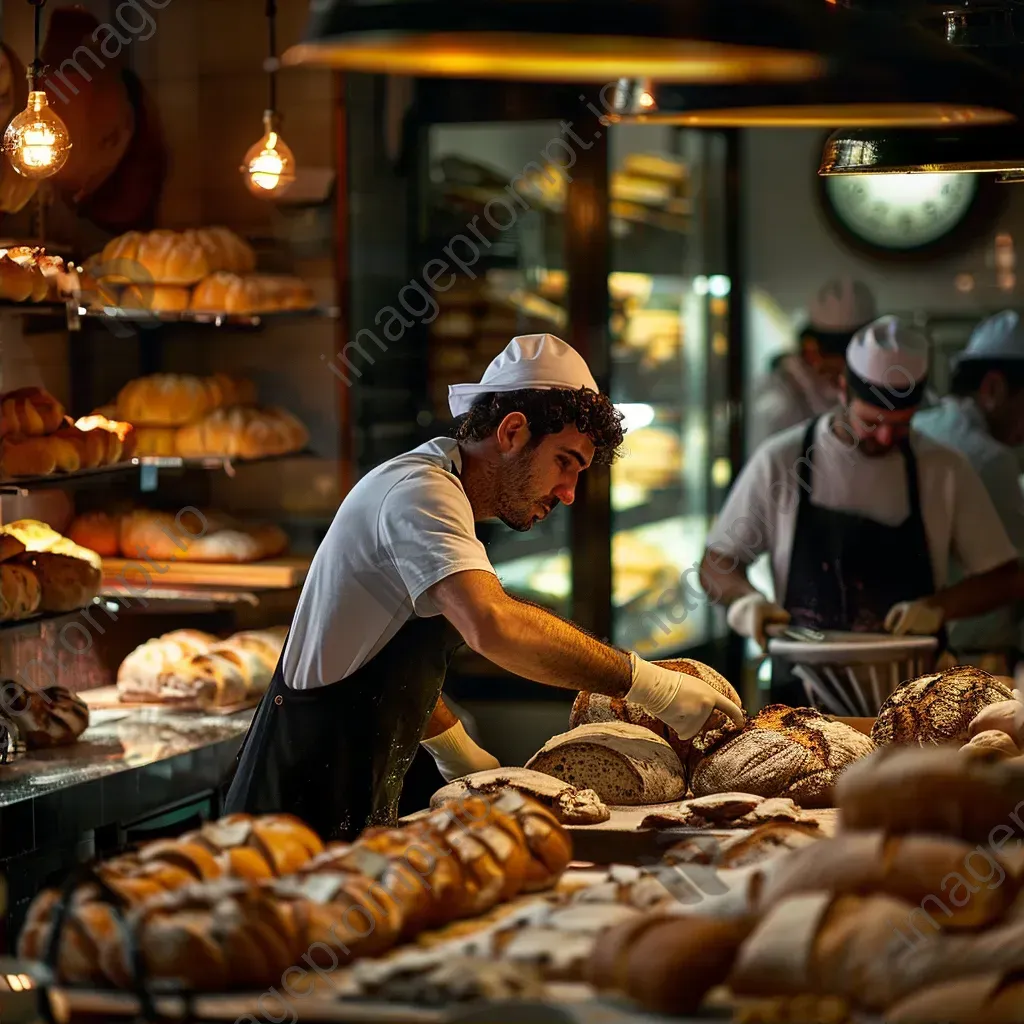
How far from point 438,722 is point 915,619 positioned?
5.88ft

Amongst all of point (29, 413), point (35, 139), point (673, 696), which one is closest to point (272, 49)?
point (35, 139)

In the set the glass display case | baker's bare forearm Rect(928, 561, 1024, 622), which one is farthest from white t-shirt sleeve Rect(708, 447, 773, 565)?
baker's bare forearm Rect(928, 561, 1024, 622)

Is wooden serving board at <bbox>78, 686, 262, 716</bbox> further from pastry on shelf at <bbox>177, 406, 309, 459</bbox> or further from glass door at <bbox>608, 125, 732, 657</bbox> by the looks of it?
glass door at <bbox>608, 125, 732, 657</bbox>

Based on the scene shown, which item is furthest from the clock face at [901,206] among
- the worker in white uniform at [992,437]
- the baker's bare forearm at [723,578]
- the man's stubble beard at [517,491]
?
the man's stubble beard at [517,491]

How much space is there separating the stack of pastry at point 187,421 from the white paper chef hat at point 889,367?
1.79m

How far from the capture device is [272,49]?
4684 mm

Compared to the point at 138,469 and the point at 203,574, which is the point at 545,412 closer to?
the point at 138,469

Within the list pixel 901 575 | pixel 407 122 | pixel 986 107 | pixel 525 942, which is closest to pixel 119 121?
pixel 407 122

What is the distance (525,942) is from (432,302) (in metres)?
3.74

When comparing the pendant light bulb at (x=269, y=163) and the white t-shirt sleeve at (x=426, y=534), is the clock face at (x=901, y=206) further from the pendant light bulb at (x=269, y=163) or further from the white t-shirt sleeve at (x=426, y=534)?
the white t-shirt sleeve at (x=426, y=534)

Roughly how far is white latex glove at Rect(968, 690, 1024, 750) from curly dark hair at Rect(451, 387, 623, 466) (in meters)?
0.83

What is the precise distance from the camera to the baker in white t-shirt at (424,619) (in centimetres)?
248

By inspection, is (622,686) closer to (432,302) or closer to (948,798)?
(948,798)

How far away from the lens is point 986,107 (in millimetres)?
1991
